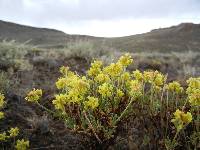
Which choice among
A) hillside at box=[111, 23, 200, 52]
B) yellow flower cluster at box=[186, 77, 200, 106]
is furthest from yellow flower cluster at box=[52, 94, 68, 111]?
hillside at box=[111, 23, 200, 52]

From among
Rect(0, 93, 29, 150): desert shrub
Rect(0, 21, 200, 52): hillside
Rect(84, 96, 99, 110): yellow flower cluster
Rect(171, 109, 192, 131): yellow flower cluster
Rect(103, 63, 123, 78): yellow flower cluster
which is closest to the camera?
Rect(171, 109, 192, 131): yellow flower cluster

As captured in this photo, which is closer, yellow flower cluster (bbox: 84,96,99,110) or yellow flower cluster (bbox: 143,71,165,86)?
yellow flower cluster (bbox: 84,96,99,110)

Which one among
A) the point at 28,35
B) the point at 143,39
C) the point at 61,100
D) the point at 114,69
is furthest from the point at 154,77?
the point at 28,35

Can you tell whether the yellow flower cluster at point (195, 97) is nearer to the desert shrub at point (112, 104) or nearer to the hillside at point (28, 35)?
the desert shrub at point (112, 104)

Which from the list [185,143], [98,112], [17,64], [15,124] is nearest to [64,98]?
[98,112]

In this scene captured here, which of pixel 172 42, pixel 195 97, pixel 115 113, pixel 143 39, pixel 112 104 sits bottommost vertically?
pixel 172 42

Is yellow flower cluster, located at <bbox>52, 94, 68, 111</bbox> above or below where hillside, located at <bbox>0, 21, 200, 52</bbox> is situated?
above

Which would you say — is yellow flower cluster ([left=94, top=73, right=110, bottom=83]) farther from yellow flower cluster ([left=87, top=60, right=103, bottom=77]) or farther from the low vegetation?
yellow flower cluster ([left=87, top=60, right=103, bottom=77])

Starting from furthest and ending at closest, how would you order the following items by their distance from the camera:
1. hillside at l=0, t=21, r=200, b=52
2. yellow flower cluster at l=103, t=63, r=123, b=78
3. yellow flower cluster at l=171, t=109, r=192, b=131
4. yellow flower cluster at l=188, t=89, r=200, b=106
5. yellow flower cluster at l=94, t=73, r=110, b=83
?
hillside at l=0, t=21, r=200, b=52 → yellow flower cluster at l=94, t=73, r=110, b=83 → yellow flower cluster at l=103, t=63, r=123, b=78 → yellow flower cluster at l=188, t=89, r=200, b=106 → yellow flower cluster at l=171, t=109, r=192, b=131

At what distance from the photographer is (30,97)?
179 inches

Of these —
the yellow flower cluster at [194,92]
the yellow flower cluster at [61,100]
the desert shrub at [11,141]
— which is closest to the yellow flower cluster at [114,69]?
the yellow flower cluster at [61,100]

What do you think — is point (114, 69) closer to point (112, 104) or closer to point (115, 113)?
point (112, 104)

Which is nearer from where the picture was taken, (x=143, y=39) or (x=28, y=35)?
(x=143, y=39)

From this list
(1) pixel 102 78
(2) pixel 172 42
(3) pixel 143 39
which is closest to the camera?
(1) pixel 102 78
